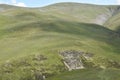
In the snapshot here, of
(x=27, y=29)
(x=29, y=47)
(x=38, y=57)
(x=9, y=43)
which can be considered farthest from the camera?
(x=27, y=29)

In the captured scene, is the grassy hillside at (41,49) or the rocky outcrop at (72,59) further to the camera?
the rocky outcrop at (72,59)

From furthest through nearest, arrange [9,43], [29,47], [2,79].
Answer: [9,43] → [29,47] → [2,79]

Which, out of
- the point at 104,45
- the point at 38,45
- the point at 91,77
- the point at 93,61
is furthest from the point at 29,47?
the point at 91,77

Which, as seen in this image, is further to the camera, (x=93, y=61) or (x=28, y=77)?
(x=93, y=61)

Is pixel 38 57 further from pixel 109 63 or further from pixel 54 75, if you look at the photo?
pixel 109 63

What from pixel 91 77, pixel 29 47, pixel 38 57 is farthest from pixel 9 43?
pixel 91 77

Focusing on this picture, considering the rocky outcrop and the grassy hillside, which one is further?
the rocky outcrop

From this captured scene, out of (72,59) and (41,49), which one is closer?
(72,59)

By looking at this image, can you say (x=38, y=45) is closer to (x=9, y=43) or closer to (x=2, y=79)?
(x=9, y=43)

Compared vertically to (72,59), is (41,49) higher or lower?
higher
